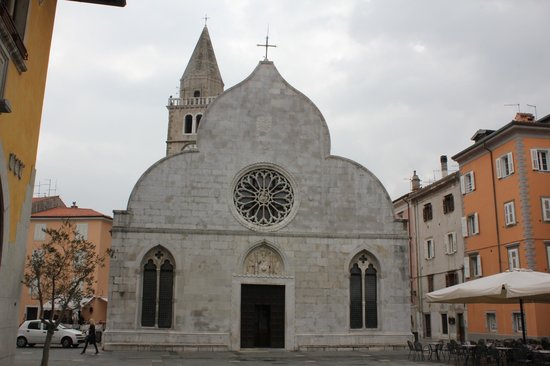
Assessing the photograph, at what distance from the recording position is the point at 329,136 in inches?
998

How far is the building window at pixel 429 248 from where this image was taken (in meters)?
37.9

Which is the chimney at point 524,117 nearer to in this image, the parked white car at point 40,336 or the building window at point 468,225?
the building window at point 468,225

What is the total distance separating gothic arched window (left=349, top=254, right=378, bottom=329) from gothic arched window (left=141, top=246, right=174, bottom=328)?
7.82m

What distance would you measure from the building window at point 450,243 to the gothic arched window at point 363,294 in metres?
12.4

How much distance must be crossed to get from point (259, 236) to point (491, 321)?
1481 centimetres

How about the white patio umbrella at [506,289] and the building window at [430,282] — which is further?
the building window at [430,282]

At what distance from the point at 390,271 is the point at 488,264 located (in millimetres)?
8811

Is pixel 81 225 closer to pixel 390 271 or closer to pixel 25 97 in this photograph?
pixel 390 271

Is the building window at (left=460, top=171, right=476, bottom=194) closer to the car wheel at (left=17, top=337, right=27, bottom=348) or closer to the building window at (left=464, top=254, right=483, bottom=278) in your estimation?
the building window at (left=464, top=254, right=483, bottom=278)

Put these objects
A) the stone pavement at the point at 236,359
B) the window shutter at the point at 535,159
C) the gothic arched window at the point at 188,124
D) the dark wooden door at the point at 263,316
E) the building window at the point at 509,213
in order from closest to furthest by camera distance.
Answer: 1. the stone pavement at the point at 236,359
2. the dark wooden door at the point at 263,316
3. the window shutter at the point at 535,159
4. the building window at the point at 509,213
5. the gothic arched window at the point at 188,124

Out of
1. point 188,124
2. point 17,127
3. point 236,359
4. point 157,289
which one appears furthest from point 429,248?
point 17,127

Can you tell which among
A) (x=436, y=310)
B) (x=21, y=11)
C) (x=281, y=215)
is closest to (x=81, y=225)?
(x=281, y=215)

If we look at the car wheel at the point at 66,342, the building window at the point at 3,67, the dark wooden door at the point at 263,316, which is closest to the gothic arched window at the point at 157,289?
the dark wooden door at the point at 263,316

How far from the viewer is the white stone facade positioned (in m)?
22.4
